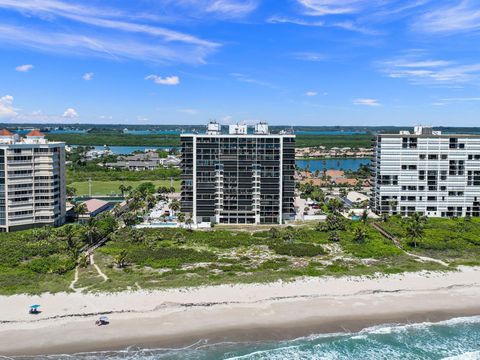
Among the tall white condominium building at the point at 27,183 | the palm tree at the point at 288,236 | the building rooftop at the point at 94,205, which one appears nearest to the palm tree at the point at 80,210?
the building rooftop at the point at 94,205

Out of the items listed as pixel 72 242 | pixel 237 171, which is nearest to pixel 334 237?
pixel 237 171

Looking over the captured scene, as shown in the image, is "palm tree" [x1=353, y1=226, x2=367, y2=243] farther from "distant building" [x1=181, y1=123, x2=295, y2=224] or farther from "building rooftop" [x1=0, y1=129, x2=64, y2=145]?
"building rooftop" [x1=0, y1=129, x2=64, y2=145]

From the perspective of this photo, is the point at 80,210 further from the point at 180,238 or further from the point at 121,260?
the point at 121,260

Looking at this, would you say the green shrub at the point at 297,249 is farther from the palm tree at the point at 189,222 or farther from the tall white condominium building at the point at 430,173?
the tall white condominium building at the point at 430,173

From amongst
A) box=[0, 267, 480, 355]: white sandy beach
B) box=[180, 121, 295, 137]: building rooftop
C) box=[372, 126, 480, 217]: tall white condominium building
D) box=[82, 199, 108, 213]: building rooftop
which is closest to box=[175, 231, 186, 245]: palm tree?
box=[180, 121, 295, 137]: building rooftop

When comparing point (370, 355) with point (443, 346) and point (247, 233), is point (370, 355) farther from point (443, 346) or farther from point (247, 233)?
point (247, 233)

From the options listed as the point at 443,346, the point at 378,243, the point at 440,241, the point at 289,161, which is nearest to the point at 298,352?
the point at 443,346
